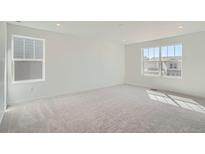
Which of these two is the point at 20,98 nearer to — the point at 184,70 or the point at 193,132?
Answer: the point at 193,132

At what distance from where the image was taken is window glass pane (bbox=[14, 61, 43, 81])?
14.9 feet

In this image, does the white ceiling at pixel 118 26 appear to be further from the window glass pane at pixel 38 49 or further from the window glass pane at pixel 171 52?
the window glass pane at pixel 171 52

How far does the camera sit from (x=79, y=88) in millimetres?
6305

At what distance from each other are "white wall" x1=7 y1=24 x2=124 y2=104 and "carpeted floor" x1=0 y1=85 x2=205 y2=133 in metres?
0.66

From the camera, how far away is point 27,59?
15.5 feet

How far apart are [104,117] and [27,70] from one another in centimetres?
335

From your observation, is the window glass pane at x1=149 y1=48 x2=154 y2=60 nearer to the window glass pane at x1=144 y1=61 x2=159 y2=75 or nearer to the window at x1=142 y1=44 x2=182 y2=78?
the window at x1=142 y1=44 x2=182 y2=78

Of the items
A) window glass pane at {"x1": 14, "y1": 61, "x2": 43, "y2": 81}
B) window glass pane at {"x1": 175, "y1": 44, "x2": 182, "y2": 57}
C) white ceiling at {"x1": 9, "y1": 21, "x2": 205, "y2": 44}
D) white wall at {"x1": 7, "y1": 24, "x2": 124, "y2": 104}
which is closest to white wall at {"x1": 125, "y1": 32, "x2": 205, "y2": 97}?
window glass pane at {"x1": 175, "y1": 44, "x2": 182, "y2": 57}

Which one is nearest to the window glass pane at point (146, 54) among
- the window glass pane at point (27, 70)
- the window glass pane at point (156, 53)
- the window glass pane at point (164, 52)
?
the window glass pane at point (156, 53)

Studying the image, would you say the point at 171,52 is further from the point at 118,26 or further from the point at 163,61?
the point at 118,26

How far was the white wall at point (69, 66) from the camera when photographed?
461 centimetres

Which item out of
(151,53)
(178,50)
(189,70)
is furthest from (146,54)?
(189,70)

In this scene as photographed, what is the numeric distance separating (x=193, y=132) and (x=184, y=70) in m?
4.11
